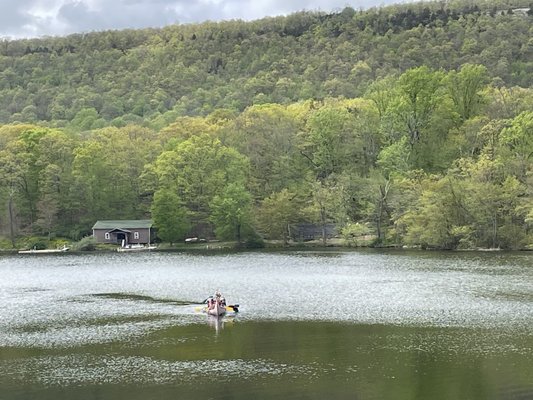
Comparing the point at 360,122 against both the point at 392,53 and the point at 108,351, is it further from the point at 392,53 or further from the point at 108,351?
the point at 108,351

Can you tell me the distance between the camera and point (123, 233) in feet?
308

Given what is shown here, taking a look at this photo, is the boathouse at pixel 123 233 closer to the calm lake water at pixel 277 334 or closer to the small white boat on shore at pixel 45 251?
the small white boat on shore at pixel 45 251

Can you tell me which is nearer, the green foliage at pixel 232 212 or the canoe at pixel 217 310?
the canoe at pixel 217 310

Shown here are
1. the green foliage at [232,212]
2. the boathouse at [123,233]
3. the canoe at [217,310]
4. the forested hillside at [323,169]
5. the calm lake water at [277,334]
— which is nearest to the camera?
the calm lake water at [277,334]

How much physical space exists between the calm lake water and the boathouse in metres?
31.4

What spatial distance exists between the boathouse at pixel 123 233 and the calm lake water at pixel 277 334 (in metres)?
31.4

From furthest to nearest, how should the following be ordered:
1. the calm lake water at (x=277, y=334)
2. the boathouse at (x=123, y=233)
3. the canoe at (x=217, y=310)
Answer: the boathouse at (x=123, y=233), the canoe at (x=217, y=310), the calm lake water at (x=277, y=334)

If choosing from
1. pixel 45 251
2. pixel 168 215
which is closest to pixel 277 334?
pixel 168 215

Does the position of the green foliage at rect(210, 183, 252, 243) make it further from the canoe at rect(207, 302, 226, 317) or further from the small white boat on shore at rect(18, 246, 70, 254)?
the canoe at rect(207, 302, 226, 317)

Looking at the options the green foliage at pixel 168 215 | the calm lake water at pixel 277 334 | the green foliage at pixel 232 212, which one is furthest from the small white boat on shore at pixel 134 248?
the calm lake water at pixel 277 334

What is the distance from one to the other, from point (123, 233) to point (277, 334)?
62860mm

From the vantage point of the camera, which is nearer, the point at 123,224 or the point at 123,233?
the point at 123,233

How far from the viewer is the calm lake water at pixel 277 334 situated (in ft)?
83.4

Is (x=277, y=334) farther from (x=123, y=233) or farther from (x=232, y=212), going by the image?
(x=123, y=233)
